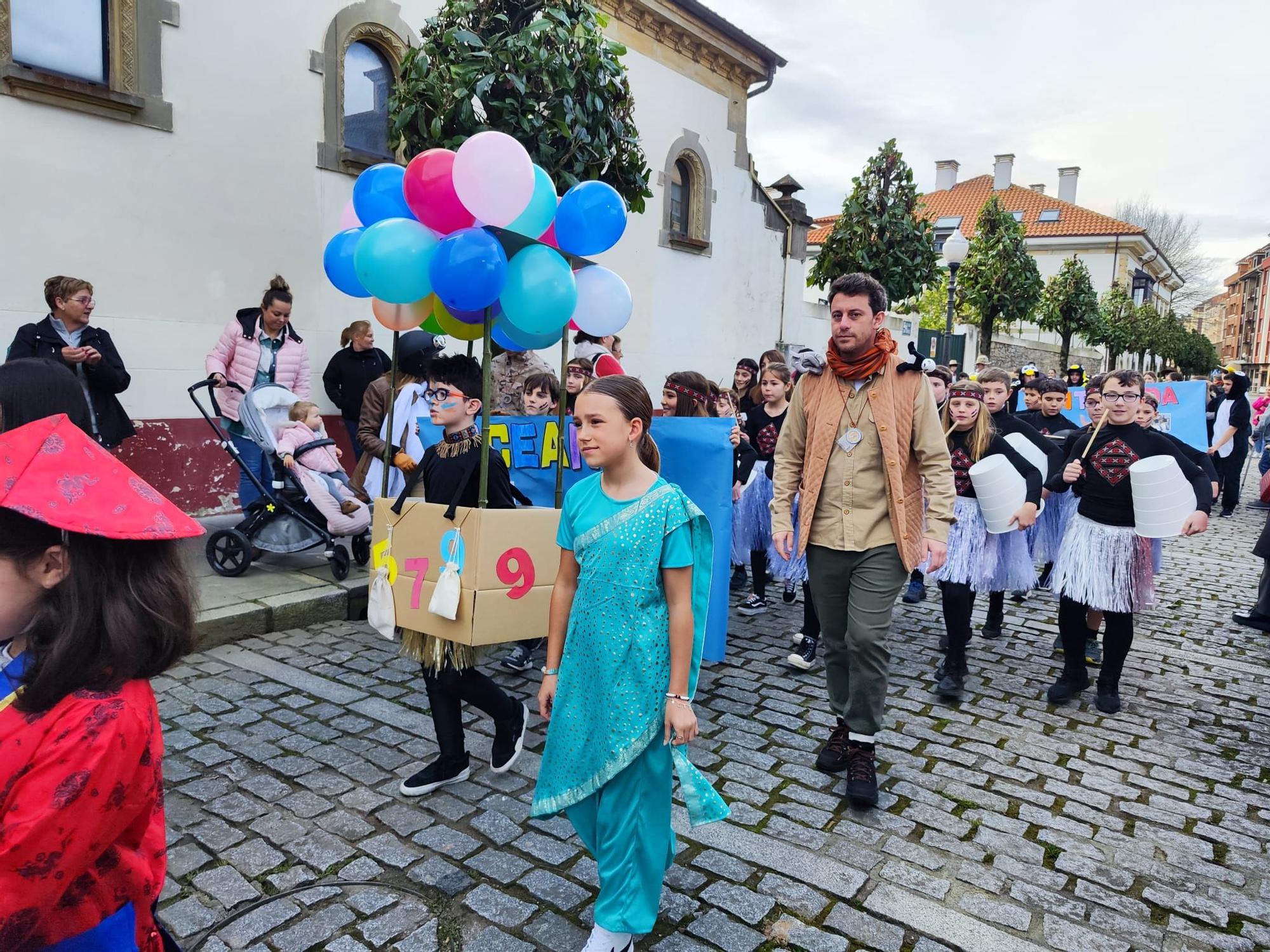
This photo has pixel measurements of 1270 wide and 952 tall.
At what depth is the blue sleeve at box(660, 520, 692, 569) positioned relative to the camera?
8.30 ft

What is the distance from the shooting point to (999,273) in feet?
67.8

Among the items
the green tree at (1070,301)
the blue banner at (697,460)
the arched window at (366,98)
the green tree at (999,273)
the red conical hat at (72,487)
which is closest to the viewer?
the red conical hat at (72,487)

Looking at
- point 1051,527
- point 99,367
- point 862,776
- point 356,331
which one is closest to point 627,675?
point 862,776

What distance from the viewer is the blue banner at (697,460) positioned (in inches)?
188

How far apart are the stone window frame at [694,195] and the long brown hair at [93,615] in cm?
1351

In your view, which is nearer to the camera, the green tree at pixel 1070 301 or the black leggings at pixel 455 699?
the black leggings at pixel 455 699

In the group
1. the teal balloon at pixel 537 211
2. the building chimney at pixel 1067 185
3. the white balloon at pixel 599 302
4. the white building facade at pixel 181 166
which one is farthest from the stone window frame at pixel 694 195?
the building chimney at pixel 1067 185

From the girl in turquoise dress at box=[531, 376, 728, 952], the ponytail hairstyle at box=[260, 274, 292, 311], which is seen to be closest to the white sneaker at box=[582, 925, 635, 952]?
the girl in turquoise dress at box=[531, 376, 728, 952]

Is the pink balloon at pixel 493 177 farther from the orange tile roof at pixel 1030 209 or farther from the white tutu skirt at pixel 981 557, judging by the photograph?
the orange tile roof at pixel 1030 209

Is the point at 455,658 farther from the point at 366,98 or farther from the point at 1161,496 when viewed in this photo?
the point at 366,98

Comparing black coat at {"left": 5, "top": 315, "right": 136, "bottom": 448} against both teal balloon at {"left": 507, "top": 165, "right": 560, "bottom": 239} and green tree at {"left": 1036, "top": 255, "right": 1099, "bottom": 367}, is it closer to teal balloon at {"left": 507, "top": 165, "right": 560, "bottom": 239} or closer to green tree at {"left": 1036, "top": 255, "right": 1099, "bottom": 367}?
teal balloon at {"left": 507, "top": 165, "right": 560, "bottom": 239}

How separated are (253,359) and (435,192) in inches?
156

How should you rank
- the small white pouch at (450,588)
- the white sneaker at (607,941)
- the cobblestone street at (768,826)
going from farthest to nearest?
the small white pouch at (450,588) < the cobblestone street at (768,826) < the white sneaker at (607,941)

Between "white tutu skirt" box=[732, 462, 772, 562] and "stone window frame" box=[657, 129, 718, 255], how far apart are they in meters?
8.61
